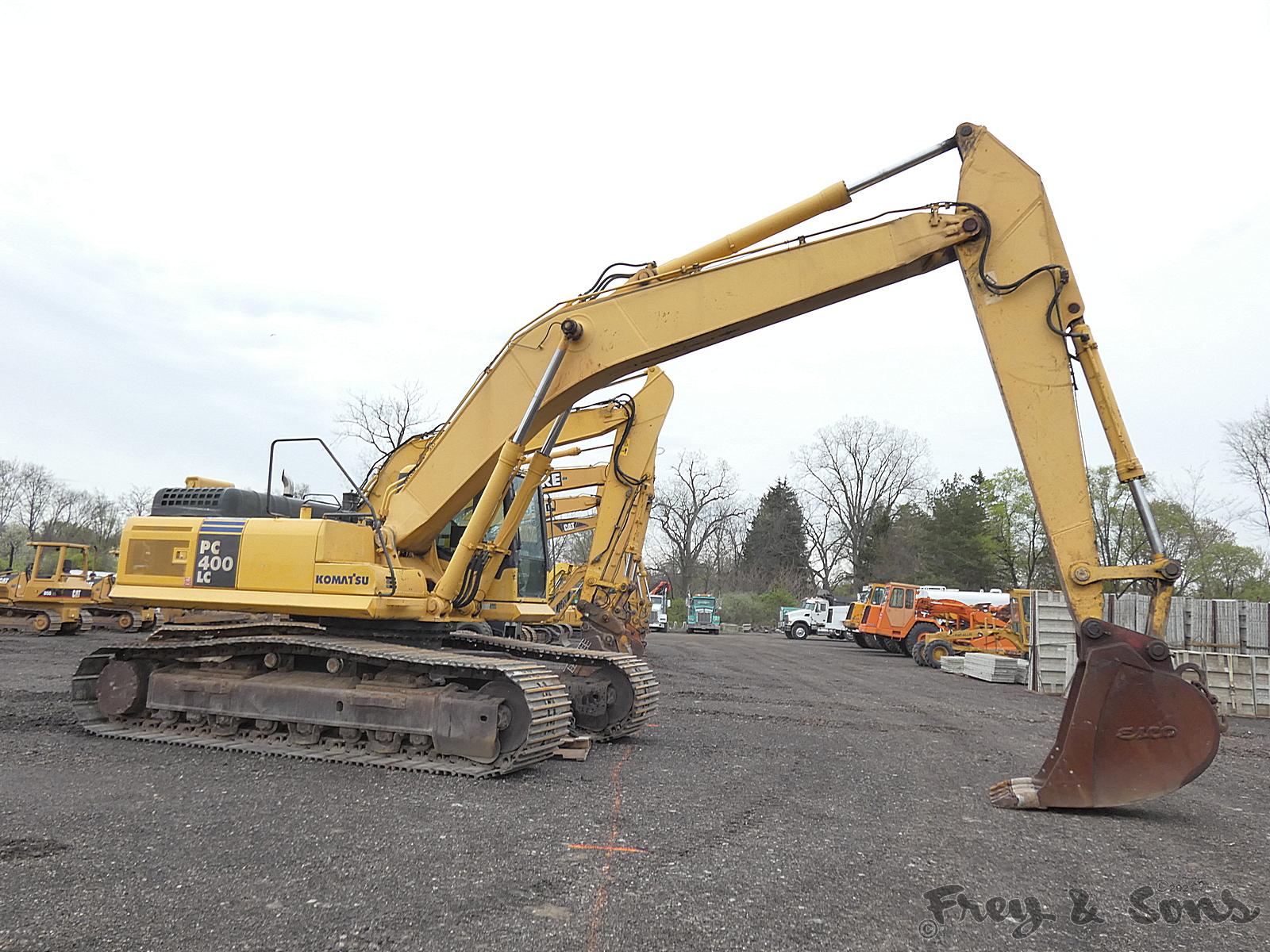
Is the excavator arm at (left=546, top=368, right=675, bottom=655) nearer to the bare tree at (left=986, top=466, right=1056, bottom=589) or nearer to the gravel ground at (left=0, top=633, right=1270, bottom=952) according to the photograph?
the gravel ground at (left=0, top=633, right=1270, bottom=952)

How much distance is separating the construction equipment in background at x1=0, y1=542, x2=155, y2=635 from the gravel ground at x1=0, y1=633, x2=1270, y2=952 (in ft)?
54.1

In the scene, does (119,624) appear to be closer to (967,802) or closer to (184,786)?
(184,786)

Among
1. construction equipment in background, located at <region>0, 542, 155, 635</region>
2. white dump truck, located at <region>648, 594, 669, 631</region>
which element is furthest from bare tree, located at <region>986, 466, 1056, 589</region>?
construction equipment in background, located at <region>0, 542, 155, 635</region>

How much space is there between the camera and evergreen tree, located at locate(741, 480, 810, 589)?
75312 mm

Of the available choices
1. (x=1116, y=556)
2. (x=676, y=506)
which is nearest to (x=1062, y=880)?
(x=1116, y=556)

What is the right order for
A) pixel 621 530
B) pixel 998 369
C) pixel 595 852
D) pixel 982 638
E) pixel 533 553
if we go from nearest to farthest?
1. pixel 595 852
2. pixel 998 369
3. pixel 533 553
4. pixel 621 530
5. pixel 982 638

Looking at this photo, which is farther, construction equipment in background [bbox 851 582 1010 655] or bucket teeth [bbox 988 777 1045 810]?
construction equipment in background [bbox 851 582 1010 655]

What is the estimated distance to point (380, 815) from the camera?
5.80m

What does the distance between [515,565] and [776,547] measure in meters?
67.9

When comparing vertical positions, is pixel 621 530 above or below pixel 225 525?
above

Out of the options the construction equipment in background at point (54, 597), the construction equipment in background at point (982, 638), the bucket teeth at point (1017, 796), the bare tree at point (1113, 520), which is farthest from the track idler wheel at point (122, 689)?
the bare tree at point (1113, 520)

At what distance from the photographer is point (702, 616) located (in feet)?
168

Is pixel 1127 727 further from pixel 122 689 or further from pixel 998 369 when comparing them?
pixel 122 689

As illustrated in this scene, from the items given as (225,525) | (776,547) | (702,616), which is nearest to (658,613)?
(702,616)
